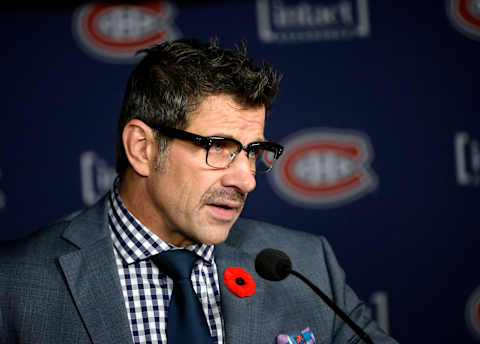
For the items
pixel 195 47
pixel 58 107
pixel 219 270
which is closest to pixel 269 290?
pixel 219 270

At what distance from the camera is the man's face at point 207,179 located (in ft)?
4.18

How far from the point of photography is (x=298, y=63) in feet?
7.32

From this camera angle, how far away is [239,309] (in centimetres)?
136

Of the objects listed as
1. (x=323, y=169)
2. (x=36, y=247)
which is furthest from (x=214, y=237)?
(x=323, y=169)

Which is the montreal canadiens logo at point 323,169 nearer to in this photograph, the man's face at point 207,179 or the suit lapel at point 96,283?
the man's face at point 207,179

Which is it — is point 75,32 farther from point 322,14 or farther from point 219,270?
point 219,270

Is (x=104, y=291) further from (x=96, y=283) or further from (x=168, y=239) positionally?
(x=168, y=239)

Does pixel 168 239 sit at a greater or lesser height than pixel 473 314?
greater

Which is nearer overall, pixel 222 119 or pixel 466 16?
pixel 222 119

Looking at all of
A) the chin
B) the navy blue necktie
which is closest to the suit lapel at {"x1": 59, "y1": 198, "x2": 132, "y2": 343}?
the navy blue necktie

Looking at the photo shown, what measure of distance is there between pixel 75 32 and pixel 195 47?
3.45ft

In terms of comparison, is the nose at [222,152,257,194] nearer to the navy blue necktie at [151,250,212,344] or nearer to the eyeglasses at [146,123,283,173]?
the eyeglasses at [146,123,283,173]

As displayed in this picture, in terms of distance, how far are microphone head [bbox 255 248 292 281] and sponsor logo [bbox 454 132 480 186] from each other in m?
1.30

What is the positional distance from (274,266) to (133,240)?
40cm
